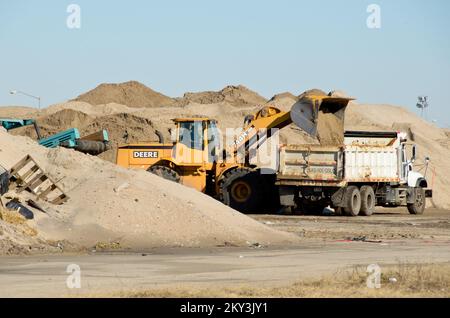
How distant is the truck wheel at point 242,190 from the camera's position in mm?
37312

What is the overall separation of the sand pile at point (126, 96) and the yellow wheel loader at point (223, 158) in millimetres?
51289

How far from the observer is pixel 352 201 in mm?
36000

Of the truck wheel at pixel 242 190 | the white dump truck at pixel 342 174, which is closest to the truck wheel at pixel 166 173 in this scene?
the truck wheel at pixel 242 190

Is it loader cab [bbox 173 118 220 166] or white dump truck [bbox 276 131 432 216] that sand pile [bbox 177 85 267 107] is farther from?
white dump truck [bbox 276 131 432 216]

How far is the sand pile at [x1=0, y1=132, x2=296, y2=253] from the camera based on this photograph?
24.0m

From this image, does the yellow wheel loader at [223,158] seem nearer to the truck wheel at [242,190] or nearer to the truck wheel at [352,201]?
the truck wheel at [242,190]

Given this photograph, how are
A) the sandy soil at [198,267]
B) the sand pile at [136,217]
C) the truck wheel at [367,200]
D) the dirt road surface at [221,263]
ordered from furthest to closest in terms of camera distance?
1. the truck wheel at [367,200]
2. the sand pile at [136,217]
3. the dirt road surface at [221,263]
4. the sandy soil at [198,267]

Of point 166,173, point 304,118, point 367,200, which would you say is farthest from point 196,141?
point 367,200

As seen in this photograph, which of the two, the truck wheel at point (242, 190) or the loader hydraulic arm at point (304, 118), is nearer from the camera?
the loader hydraulic arm at point (304, 118)

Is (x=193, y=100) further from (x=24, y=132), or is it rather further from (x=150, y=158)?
(x=150, y=158)

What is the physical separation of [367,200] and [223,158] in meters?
5.34

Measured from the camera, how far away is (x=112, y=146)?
52.2m

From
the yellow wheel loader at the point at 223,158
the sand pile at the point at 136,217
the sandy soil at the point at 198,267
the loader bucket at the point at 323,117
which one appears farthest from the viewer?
the yellow wheel loader at the point at 223,158

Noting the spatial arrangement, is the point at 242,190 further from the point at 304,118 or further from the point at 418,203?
the point at 418,203
